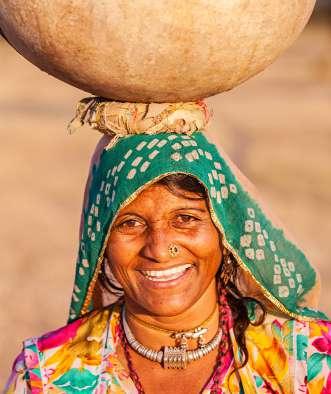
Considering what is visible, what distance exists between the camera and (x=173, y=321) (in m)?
3.19

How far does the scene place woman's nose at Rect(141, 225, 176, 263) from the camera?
117 inches

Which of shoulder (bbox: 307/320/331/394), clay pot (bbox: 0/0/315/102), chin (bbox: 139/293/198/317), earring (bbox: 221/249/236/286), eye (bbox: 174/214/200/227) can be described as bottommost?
shoulder (bbox: 307/320/331/394)

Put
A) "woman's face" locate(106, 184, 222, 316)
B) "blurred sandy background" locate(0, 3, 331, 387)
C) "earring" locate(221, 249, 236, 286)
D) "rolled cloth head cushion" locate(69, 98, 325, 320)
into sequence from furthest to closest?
"blurred sandy background" locate(0, 3, 331, 387) < "earring" locate(221, 249, 236, 286) < "woman's face" locate(106, 184, 222, 316) < "rolled cloth head cushion" locate(69, 98, 325, 320)

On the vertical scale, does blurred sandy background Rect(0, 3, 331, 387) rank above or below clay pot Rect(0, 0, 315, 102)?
above

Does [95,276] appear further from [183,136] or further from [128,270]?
[183,136]

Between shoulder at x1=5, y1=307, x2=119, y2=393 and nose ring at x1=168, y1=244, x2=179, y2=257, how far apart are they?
48 centimetres

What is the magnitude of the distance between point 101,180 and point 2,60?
16.6m

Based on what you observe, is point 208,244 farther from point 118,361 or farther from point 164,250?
point 118,361

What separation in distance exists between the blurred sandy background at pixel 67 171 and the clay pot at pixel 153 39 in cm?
385

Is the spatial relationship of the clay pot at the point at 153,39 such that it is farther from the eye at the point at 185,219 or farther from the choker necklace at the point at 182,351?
the choker necklace at the point at 182,351

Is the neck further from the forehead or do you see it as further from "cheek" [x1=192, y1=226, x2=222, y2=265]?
the forehead

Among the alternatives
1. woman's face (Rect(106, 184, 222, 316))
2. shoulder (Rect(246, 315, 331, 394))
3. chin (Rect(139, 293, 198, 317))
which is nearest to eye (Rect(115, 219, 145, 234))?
woman's face (Rect(106, 184, 222, 316))

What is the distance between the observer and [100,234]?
10.0 feet

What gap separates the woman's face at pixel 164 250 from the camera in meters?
2.99
